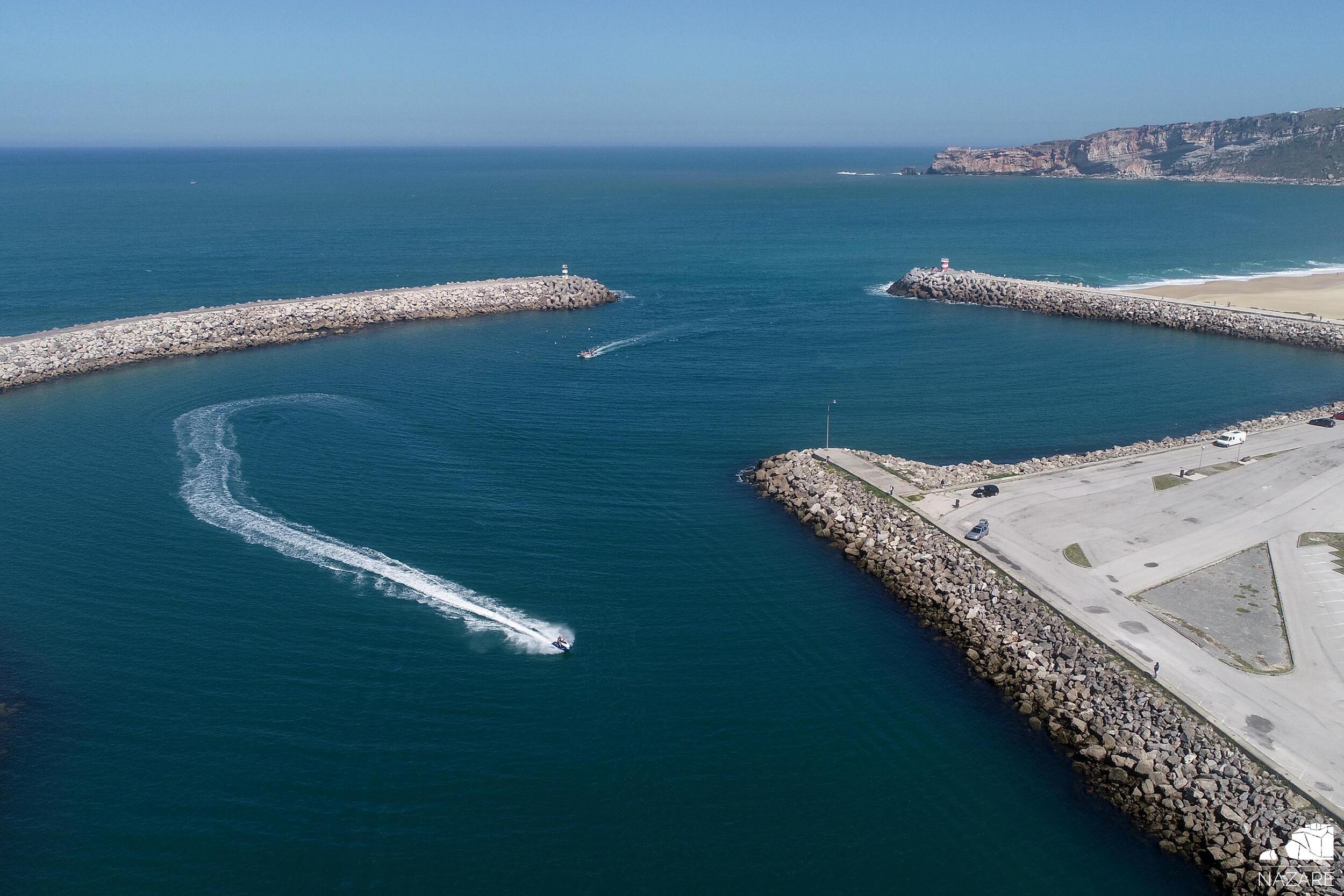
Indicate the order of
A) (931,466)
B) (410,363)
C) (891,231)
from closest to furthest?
(931,466) < (410,363) < (891,231)

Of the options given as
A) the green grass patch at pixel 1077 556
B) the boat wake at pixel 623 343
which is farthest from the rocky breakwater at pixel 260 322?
the green grass patch at pixel 1077 556

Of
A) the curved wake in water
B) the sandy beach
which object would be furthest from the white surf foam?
the curved wake in water

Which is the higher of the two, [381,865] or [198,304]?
[198,304]

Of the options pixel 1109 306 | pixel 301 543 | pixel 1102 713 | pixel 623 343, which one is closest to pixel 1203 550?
pixel 1102 713

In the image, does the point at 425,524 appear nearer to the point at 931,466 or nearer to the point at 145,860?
the point at 145,860

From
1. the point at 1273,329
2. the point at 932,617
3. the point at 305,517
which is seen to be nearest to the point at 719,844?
the point at 932,617

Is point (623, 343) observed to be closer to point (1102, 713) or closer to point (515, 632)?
point (515, 632)

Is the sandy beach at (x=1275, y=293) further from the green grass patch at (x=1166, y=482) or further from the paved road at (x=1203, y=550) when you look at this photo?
the green grass patch at (x=1166, y=482)
